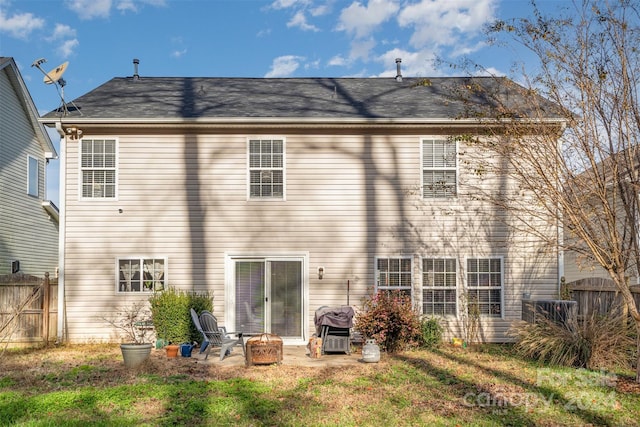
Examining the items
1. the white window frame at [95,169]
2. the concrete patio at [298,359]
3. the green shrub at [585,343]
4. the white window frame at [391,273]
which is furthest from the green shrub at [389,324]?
the white window frame at [95,169]

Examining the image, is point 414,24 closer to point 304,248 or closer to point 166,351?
point 304,248

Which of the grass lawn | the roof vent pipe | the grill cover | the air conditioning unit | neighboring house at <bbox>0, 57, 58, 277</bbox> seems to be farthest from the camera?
neighboring house at <bbox>0, 57, 58, 277</bbox>

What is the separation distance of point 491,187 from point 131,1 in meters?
10.1

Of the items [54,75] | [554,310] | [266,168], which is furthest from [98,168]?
[554,310]

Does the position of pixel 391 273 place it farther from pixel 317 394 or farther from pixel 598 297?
pixel 317 394

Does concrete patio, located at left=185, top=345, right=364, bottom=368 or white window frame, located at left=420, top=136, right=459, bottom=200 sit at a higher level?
white window frame, located at left=420, top=136, right=459, bottom=200

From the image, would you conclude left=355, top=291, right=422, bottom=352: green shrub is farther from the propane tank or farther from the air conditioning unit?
the air conditioning unit

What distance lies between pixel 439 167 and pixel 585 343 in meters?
4.80

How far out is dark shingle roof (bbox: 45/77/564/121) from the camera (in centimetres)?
1226

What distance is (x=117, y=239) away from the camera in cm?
1212

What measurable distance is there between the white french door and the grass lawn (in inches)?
95.2

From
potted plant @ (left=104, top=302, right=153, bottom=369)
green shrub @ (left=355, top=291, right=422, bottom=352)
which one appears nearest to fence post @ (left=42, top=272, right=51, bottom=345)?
potted plant @ (left=104, top=302, right=153, bottom=369)

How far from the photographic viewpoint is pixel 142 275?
12.1m

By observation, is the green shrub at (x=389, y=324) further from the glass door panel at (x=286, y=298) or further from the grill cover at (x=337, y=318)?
the glass door panel at (x=286, y=298)
